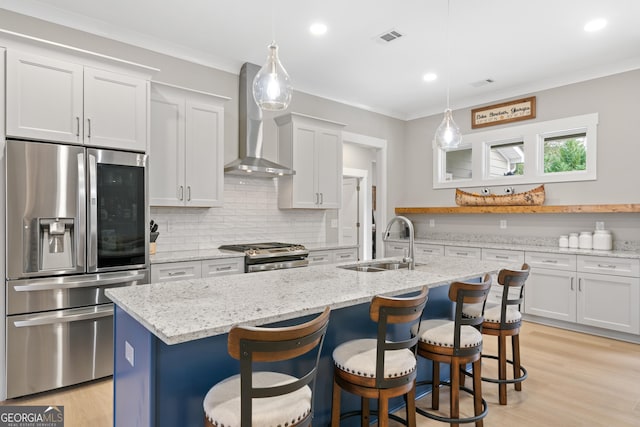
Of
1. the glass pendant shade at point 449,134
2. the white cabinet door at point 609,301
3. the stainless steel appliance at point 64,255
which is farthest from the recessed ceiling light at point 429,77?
the stainless steel appliance at point 64,255

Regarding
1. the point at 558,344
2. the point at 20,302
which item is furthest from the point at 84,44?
the point at 558,344

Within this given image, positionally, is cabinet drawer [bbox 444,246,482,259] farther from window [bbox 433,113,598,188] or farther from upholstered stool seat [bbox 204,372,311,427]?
upholstered stool seat [bbox 204,372,311,427]

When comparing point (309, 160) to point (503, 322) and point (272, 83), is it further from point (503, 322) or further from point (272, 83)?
point (503, 322)

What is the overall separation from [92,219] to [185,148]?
118cm

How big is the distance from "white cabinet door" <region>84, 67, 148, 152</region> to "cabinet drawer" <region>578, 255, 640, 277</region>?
4615 mm

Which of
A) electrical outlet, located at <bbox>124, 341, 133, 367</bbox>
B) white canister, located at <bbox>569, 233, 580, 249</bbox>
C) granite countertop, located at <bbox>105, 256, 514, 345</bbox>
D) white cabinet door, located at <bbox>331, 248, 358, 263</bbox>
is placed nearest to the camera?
granite countertop, located at <bbox>105, 256, 514, 345</bbox>

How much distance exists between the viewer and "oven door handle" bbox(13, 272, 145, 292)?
104 inches

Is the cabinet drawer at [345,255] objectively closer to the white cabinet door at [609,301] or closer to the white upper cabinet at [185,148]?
the white upper cabinet at [185,148]

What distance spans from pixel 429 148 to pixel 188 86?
3.88 metres

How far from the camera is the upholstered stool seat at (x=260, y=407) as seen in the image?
1.30 m

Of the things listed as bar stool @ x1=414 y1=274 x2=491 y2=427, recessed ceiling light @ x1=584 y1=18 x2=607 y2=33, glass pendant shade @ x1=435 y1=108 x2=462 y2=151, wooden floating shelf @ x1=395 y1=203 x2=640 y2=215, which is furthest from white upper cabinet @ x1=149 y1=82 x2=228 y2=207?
recessed ceiling light @ x1=584 y1=18 x2=607 y2=33

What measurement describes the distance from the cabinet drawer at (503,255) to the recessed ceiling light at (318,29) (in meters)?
3.36

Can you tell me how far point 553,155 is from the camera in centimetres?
494

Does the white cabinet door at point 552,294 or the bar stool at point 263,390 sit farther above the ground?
the bar stool at point 263,390
